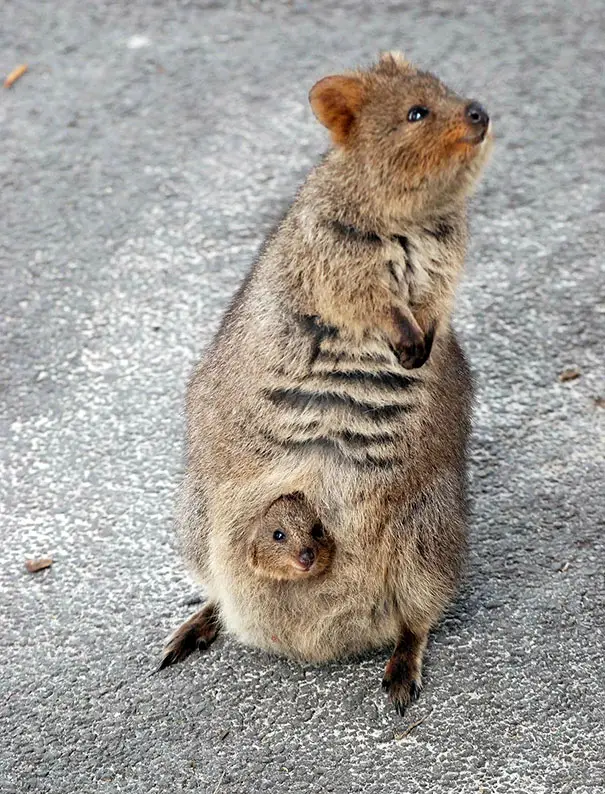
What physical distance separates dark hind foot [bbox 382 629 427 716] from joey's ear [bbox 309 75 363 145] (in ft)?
4.79

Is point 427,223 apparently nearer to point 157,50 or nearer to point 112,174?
point 112,174

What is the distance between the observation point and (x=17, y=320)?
509 cm

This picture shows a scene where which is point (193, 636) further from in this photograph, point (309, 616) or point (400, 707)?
point (400, 707)

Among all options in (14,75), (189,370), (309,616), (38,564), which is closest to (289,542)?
(309,616)

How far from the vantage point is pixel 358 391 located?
3.36 metres

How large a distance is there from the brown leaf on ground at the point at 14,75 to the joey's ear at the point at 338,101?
3.61m

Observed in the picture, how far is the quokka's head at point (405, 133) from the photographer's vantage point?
323 centimetres

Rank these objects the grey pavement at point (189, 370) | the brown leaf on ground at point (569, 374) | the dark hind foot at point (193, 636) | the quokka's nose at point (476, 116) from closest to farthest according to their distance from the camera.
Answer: the quokka's nose at point (476, 116), the grey pavement at point (189, 370), the dark hind foot at point (193, 636), the brown leaf on ground at point (569, 374)

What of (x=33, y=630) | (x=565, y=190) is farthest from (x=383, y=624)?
(x=565, y=190)

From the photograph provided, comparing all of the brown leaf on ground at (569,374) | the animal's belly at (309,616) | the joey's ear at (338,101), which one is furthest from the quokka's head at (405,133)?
the brown leaf on ground at (569,374)

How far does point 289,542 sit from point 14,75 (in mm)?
4062

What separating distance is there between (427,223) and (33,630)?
1.73 m

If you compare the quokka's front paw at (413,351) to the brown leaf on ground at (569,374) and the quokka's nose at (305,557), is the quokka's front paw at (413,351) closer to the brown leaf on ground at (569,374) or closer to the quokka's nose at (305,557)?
the quokka's nose at (305,557)

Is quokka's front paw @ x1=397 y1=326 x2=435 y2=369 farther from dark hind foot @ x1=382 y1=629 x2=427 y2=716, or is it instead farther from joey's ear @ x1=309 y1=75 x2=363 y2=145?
dark hind foot @ x1=382 y1=629 x2=427 y2=716
